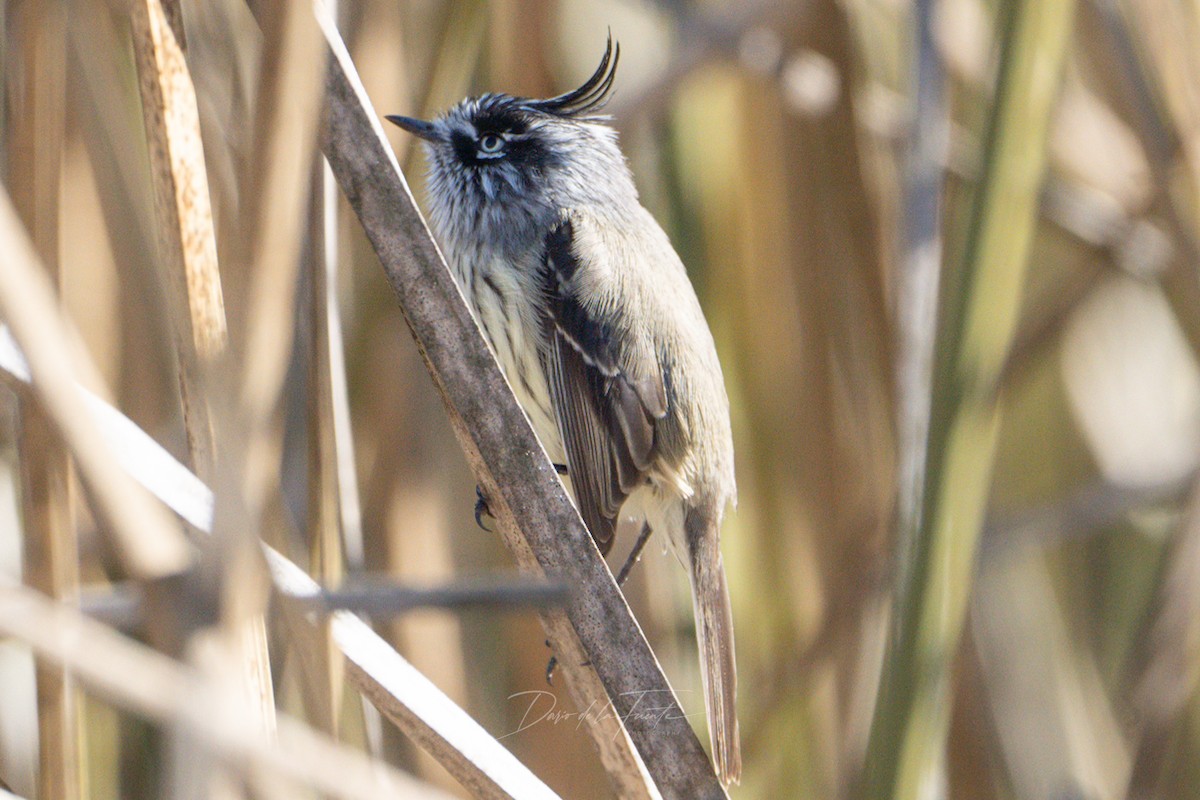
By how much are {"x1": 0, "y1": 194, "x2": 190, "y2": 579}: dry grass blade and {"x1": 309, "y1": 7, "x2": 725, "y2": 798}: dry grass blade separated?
0.89 feet

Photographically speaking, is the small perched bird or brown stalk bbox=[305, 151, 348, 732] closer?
brown stalk bbox=[305, 151, 348, 732]

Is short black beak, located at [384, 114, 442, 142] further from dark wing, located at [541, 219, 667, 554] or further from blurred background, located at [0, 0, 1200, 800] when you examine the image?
dark wing, located at [541, 219, 667, 554]

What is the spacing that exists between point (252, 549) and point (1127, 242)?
176cm

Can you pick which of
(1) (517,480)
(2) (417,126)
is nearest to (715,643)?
(1) (517,480)

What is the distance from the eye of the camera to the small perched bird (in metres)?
1.54

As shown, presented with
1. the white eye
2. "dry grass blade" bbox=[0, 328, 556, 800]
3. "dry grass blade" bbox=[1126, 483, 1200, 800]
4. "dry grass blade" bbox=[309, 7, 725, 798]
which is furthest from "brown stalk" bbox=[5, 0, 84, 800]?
"dry grass blade" bbox=[1126, 483, 1200, 800]

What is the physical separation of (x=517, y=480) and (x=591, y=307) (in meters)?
0.60

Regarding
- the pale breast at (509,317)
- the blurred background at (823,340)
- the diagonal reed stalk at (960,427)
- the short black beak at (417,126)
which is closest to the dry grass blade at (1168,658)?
the blurred background at (823,340)

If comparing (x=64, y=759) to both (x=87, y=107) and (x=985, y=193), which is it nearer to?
(x=87, y=107)

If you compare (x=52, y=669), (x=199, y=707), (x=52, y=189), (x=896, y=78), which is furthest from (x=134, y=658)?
(x=896, y=78)

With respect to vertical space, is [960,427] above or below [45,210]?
below

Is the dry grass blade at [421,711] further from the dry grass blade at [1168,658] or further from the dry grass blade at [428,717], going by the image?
the dry grass blade at [1168,658]

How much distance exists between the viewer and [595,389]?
156 cm

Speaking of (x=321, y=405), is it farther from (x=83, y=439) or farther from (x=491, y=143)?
(x=491, y=143)
